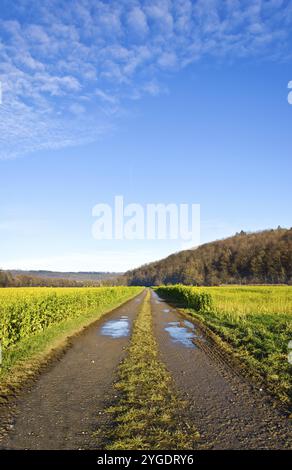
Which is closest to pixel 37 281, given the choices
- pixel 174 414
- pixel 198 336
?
pixel 198 336

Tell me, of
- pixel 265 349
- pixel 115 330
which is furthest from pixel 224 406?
pixel 115 330

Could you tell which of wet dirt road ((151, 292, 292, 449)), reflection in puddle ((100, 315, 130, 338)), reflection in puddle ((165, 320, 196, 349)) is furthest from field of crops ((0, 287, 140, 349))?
reflection in puddle ((165, 320, 196, 349))

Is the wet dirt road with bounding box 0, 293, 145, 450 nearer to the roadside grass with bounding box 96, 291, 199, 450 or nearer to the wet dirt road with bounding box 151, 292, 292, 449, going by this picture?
the roadside grass with bounding box 96, 291, 199, 450

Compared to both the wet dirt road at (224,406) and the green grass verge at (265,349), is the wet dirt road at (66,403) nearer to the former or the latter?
the wet dirt road at (224,406)

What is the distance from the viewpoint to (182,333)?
16484mm

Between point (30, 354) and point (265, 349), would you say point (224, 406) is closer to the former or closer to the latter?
point (265, 349)

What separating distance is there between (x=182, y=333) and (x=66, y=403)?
34.0ft

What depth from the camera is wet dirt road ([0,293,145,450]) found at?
16.7ft

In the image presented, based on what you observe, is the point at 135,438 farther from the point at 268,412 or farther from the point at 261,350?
the point at 261,350

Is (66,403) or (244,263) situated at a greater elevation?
(244,263)

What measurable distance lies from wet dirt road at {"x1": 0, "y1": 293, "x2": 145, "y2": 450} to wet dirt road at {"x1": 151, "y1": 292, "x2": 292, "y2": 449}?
5.90 ft
